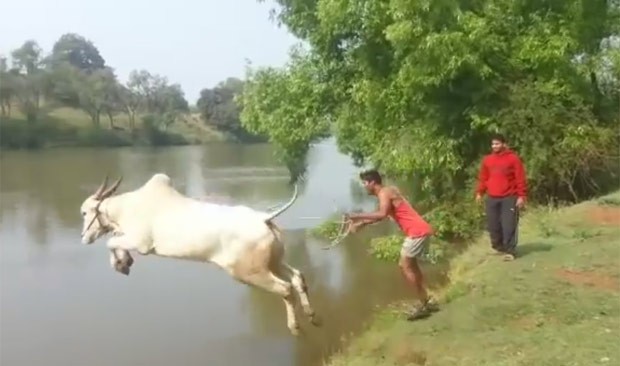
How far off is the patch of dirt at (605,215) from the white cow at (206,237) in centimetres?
708

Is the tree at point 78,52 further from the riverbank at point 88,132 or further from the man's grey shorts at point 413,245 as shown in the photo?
the man's grey shorts at point 413,245

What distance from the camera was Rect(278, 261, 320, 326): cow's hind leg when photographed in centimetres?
717

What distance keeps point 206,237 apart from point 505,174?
164 inches

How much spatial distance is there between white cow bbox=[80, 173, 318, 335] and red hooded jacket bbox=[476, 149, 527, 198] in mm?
3343

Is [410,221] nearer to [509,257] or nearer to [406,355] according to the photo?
[406,355]

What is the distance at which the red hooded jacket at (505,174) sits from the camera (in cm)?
969

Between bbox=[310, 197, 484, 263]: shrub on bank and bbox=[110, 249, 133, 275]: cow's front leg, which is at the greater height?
bbox=[110, 249, 133, 275]: cow's front leg

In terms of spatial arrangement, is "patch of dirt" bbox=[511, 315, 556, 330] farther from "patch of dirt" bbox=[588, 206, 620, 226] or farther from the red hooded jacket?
"patch of dirt" bbox=[588, 206, 620, 226]

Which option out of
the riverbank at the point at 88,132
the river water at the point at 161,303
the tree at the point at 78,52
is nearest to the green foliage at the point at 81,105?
the riverbank at the point at 88,132

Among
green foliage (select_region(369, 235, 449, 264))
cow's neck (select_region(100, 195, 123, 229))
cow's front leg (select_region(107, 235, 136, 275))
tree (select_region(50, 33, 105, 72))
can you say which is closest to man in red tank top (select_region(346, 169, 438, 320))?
cow's front leg (select_region(107, 235, 136, 275))

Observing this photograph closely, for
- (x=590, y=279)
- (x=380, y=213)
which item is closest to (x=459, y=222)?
(x=590, y=279)

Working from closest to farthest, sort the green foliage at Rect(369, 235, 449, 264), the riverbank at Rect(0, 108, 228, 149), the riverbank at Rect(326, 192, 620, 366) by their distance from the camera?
the riverbank at Rect(326, 192, 620, 366) < the green foliage at Rect(369, 235, 449, 264) < the riverbank at Rect(0, 108, 228, 149)

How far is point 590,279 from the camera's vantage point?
9047 millimetres

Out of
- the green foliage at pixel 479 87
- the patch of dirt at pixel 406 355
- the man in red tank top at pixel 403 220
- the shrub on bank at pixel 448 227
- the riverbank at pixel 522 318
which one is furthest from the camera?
the shrub on bank at pixel 448 227
